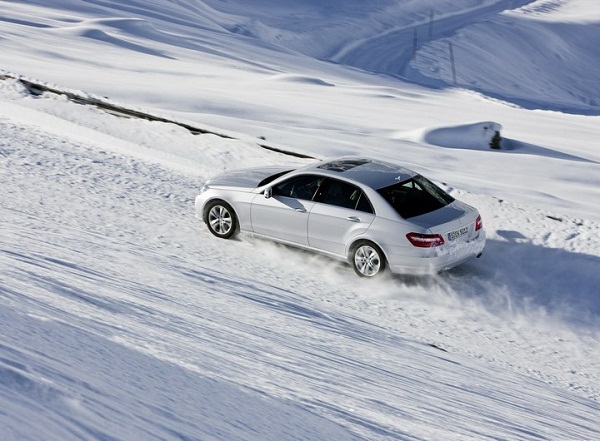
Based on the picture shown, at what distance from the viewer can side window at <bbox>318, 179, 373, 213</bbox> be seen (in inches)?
386

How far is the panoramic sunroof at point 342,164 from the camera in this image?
10.3 metres

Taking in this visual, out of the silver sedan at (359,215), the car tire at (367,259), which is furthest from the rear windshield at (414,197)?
the car tire at (367,259)

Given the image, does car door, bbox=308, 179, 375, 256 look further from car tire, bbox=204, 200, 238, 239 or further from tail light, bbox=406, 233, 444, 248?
car tire, bbox=204, 200, 238, 239

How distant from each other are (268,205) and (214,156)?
394 cm

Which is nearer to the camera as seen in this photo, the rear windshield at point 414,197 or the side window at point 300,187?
the rear windshield at point 414,197

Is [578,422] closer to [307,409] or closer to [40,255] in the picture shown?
[307,409]

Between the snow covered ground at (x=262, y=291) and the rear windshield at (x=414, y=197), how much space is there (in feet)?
2.81

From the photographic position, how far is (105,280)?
8.32 metres

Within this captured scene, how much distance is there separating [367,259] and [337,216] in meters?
0.61

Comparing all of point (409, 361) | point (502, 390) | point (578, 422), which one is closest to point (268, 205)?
point (409, 361)

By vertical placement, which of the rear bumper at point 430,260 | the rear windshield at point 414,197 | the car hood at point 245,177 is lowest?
the rear bumper at point 430,260

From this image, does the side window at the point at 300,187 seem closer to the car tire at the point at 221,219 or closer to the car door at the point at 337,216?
the car door at the point at 337,216

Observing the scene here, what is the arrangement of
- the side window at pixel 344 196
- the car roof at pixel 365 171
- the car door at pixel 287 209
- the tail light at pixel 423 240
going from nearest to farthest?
1. the tail light at pixel 423 240
2. the side window at pixel 344 196
3. the car roof at pixel 365 171
4. the car door at pixel 287 209

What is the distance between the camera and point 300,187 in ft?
33.8
